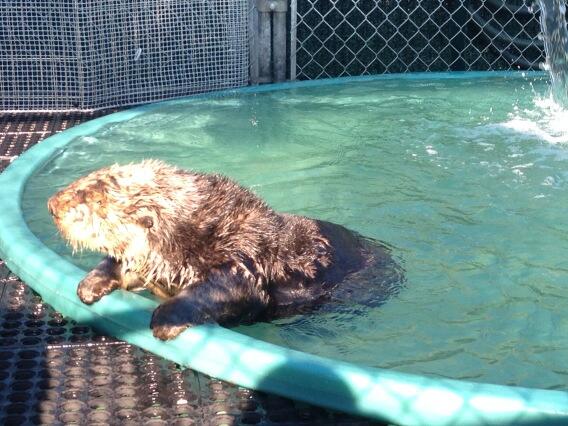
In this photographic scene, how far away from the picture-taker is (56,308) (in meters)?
3.96

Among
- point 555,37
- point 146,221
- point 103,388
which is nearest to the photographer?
point 103,388

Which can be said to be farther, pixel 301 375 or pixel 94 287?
pixel 94 287

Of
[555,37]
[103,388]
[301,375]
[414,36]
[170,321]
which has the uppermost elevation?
[555,37]

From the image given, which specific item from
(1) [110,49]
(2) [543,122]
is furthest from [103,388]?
(2) [543,122]

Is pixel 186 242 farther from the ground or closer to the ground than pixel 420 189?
farther from the ground

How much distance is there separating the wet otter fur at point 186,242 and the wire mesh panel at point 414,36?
5.51 m

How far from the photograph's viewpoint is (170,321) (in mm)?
3354

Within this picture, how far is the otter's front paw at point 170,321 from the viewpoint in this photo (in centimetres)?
335

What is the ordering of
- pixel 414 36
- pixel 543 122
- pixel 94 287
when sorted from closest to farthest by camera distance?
pixel 94 287, pixel 543 122, pixel 414 36

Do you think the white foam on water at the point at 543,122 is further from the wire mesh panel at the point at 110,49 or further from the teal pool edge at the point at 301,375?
the teal pool edge at the point at 301,375

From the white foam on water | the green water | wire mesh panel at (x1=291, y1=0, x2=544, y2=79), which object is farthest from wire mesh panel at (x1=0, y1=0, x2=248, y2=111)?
the white foam on water

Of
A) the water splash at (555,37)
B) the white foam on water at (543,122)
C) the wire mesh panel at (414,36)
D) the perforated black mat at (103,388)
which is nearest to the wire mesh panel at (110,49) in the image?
the wire mesh panel at (414,36)

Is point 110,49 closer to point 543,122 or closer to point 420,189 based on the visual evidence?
point 420,189

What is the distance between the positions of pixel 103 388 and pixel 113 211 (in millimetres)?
700
